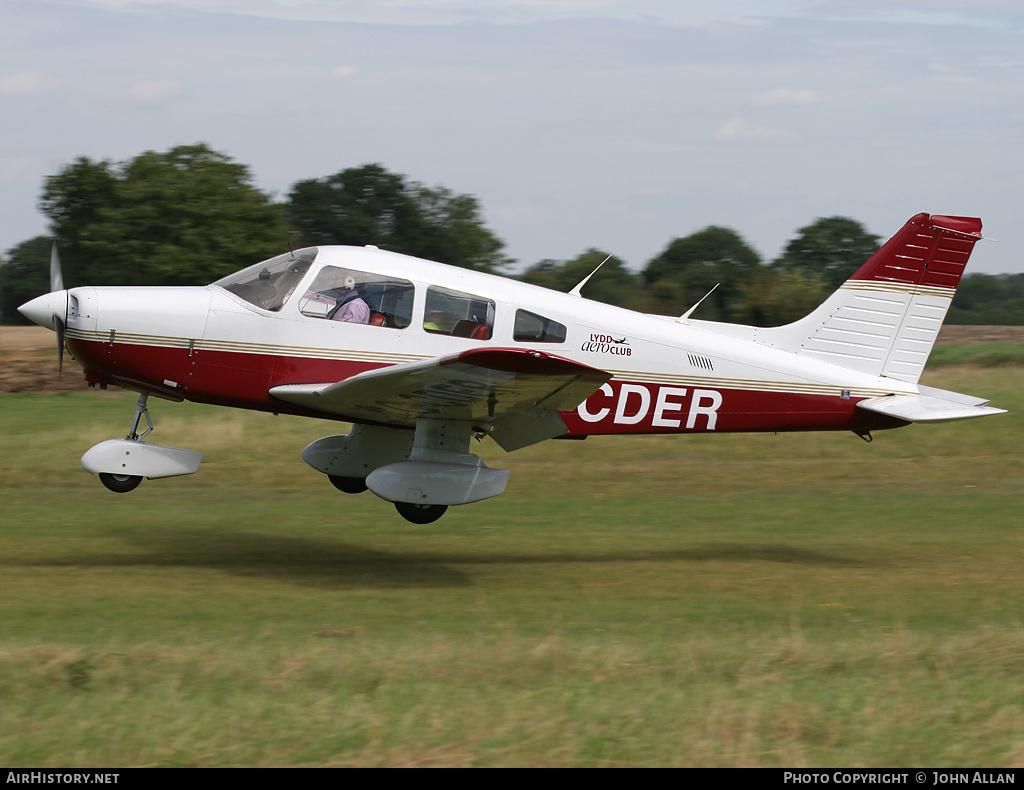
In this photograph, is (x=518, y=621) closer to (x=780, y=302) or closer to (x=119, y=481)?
(x=119, y=481)

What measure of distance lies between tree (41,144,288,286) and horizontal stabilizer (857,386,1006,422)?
3077 cm

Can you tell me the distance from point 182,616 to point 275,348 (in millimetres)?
2547

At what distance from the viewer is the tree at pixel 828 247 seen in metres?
59.8

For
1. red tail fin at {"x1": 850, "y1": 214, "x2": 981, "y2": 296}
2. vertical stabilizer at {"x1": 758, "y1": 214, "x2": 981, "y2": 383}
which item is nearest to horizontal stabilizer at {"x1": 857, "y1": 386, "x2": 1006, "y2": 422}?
vertical stabilizer at {"x1": 758, "y1": 214, "x2": 981, "y2": 383}

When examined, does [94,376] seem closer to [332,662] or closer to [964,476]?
[332,662]

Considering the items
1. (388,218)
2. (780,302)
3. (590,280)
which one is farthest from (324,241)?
(780,302)

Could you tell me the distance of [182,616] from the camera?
6.73 m

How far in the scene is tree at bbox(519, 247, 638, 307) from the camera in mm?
42938

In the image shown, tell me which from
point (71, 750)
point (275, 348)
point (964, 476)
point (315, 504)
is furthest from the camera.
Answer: point (964, 476)

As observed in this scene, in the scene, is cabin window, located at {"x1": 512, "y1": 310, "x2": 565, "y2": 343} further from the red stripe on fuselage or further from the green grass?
the green grass

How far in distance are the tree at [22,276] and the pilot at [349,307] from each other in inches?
1925

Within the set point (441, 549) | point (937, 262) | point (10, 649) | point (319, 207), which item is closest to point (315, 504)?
point (441, 549)

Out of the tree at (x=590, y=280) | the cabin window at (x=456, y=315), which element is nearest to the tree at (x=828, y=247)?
the tree at (x=590, y=280)

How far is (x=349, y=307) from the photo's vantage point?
854cm
